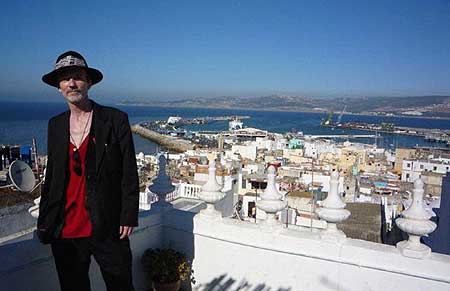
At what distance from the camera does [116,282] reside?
2377 millimetres

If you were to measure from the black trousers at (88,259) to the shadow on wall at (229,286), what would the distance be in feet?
3.77

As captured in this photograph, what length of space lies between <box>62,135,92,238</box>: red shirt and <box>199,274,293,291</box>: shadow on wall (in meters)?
1.52

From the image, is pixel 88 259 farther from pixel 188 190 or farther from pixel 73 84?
pixel 188 190

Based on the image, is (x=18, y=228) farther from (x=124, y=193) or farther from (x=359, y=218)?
(x=359, y=218)

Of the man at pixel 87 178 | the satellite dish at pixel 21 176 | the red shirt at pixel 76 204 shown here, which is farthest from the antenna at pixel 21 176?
the red shirt at pixel 76 204

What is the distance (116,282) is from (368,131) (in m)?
134

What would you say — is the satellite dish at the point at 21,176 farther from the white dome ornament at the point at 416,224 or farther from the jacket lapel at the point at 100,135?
the white dome ornament at the point at 416,224

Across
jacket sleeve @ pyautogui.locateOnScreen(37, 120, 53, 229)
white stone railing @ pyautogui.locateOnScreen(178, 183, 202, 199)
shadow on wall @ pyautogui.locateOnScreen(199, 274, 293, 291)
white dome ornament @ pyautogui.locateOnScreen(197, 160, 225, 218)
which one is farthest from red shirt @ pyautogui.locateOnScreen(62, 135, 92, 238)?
white stone railing @ pyautogui.locateOnScreen(178, 183, 202, 199)

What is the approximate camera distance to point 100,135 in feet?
→ 7.22

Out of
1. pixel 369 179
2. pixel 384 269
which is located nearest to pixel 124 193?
pixel 384 269

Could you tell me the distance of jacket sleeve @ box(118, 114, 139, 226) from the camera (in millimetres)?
2266

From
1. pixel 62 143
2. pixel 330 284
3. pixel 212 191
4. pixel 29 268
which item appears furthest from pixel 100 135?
pixel 330 284

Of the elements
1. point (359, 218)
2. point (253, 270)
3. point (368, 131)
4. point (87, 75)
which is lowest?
point (368, 131)

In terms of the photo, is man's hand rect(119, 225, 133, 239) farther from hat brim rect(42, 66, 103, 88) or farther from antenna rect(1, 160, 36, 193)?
antenna rect(1, 160, 36, 193)
